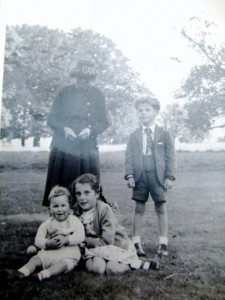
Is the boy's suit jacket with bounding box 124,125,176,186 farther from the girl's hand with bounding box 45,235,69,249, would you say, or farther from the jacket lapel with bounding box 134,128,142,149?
the girl's hand with bounding box 45,235,69,249

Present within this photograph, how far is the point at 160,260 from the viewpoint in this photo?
5.72 feet

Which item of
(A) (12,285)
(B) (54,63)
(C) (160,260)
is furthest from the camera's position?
(B) (54,63)

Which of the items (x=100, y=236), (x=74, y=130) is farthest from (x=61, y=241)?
(x=74, y=130)

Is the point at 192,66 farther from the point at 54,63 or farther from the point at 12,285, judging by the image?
the point at 12,285

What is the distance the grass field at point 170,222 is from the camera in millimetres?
1625

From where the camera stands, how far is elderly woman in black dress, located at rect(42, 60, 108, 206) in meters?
1.80

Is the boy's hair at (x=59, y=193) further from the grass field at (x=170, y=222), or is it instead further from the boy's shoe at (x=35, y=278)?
the boy's shoe at (x=35, y=278)

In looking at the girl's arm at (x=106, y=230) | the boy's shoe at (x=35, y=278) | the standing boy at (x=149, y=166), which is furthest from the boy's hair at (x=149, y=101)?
the boy's shoe at (x=35, y=278)

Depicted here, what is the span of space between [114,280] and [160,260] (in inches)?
9.8

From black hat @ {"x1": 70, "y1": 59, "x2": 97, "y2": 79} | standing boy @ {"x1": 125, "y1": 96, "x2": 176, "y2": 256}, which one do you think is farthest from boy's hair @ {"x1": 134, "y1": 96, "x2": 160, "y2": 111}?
black hat @ {"x1": 70, "y1": 59, "x2": 97, "y2": 79}


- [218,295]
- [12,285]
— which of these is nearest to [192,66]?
[218,295]

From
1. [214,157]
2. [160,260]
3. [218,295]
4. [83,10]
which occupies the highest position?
[83,10]

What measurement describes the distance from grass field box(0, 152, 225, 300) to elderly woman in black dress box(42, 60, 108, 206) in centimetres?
6

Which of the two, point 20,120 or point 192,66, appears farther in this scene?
point 192,66
